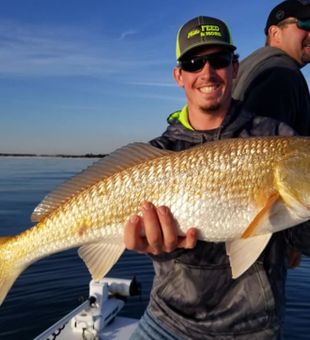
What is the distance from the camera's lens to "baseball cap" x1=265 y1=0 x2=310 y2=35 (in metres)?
4.64

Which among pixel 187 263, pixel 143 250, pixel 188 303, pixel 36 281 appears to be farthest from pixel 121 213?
pixel 36 281

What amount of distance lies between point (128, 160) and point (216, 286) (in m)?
1.23

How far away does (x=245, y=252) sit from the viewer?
3.14 metres

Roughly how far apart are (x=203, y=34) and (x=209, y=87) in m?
0.47

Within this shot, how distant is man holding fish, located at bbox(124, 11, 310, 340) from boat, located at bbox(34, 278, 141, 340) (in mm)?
2687

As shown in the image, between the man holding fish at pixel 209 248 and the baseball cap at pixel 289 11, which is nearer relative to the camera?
the man holding fish at pixel 209 248

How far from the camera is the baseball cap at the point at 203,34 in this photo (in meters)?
3.71

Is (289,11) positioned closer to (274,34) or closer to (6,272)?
(274,34)

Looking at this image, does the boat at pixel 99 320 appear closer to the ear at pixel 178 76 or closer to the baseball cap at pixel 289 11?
the ear at pixel 178 76

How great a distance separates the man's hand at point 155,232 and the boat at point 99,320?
3.38 metres

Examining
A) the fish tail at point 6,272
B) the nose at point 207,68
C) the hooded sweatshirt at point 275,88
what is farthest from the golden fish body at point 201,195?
the hooded sweatshirt at point 275,88

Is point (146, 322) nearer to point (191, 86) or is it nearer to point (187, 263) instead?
point (187, 263)

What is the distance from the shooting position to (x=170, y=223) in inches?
129

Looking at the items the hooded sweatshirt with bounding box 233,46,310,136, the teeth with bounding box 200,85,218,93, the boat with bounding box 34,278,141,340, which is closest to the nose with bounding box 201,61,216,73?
the teeth with bounding box 200,85,218,93
